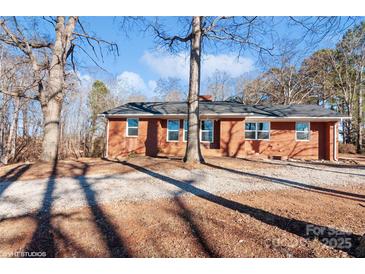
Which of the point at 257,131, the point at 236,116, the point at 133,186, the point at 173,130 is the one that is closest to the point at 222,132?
the point at 236,116

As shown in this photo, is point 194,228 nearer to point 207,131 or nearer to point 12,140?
point 207,131

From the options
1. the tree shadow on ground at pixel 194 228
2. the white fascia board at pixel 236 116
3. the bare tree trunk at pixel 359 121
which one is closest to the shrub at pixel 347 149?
the bare tree trunk at pixel 359 121

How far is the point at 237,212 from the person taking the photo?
11.6ft

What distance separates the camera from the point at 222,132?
13250mm

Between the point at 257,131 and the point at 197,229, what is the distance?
12.5 metres

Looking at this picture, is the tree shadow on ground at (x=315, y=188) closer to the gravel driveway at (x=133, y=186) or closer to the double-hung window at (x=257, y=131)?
the gravel driveway at (x=133, y=186)

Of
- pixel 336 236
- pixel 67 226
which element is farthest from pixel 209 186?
pixel 67 226

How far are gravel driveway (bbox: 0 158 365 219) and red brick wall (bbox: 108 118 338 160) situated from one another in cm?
632

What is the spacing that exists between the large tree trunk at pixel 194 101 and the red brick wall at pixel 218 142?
4.68 metres

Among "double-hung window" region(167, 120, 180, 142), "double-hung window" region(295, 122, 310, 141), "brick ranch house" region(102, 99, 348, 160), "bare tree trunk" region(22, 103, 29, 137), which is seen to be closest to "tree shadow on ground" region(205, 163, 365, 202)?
"brick ranch house" region(102, 99, 348, 160)

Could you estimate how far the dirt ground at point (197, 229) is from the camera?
2.41 metres

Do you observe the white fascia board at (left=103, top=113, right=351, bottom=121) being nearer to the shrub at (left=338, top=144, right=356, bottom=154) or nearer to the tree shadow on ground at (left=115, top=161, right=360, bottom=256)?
the shrub at (left=338, top=144, right=356, bottom=154)

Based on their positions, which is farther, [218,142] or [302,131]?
[302,131]

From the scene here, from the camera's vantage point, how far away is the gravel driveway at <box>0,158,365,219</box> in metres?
4.30
